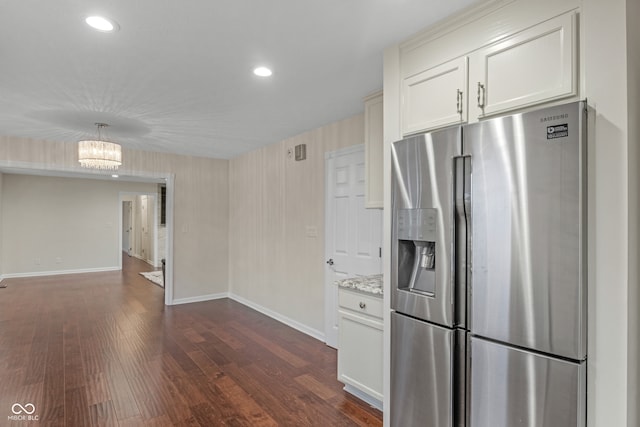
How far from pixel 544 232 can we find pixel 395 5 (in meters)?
1.29

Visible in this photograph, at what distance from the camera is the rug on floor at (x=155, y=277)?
24.0ft

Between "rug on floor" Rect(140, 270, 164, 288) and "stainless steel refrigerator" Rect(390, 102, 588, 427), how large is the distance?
6450 mm

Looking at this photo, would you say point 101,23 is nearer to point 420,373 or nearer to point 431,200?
point 431,200

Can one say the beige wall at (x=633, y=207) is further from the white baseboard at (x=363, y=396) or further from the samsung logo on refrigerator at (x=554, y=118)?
the white baseboard at (x=363, y=396)

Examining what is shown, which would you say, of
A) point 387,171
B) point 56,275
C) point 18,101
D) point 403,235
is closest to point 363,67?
point 387,171

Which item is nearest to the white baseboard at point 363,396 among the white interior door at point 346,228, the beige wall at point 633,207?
the white interior door at point 346,228

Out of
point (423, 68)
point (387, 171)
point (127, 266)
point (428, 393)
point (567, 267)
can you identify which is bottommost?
point (127, 266)

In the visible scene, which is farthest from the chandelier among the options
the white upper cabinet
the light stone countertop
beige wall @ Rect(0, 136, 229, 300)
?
the white upper cabinet

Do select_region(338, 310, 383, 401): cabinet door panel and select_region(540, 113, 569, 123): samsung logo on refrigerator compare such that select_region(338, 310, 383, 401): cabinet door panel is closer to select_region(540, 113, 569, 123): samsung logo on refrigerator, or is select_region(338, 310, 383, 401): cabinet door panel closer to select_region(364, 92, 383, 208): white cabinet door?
select_region(364, 92, 383, 208): white cabinet door

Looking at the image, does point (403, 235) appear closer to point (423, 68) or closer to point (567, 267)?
point (567, 267)

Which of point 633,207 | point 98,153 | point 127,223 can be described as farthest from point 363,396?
point 127,223

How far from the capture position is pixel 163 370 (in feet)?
10.2

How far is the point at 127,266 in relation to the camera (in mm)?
9562

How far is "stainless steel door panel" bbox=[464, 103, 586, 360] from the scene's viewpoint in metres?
1.32
